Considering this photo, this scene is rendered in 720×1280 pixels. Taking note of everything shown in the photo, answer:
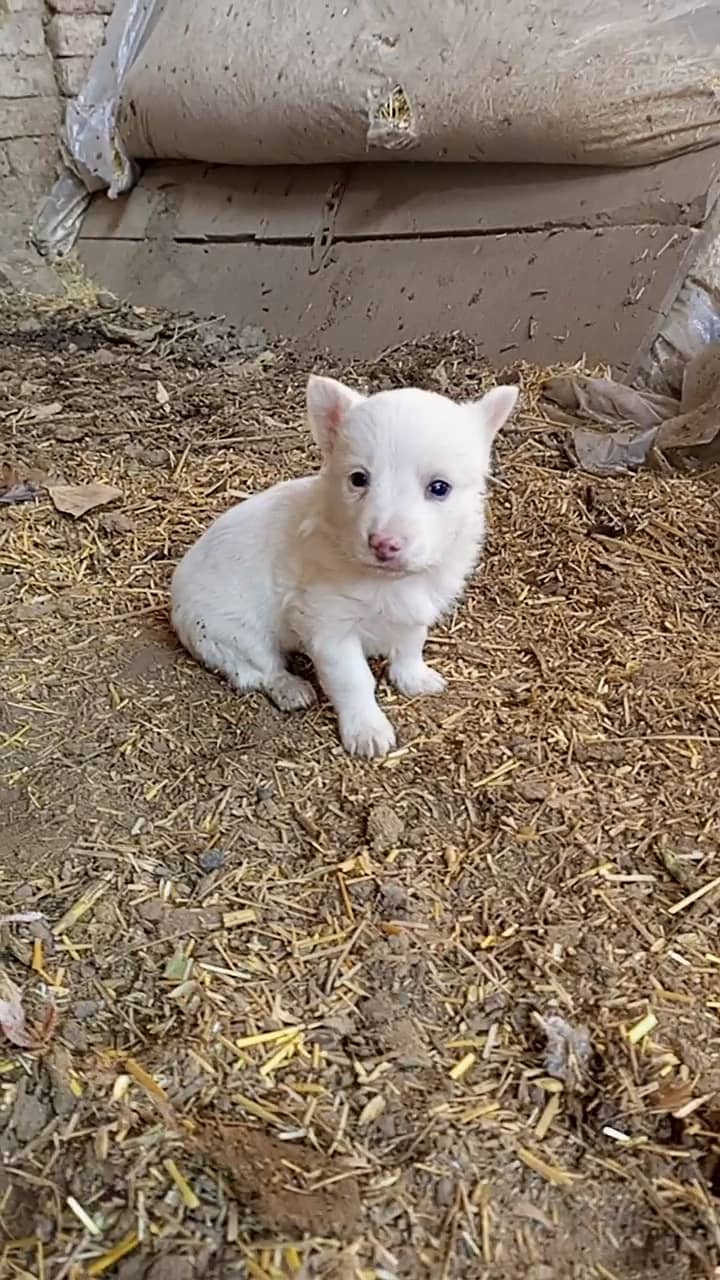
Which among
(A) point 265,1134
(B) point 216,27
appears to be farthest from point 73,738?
(B) point 216,27

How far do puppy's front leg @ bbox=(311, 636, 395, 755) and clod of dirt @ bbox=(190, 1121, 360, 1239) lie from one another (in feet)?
4.12

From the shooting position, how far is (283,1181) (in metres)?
2.00

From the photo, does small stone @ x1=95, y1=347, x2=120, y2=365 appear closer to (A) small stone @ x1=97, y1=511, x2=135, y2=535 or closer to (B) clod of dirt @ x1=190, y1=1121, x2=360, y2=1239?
(A) small stone @ x1=97, y1=511, x2=135, y2=535

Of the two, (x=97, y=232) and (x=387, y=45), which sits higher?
(x=387, y=45)

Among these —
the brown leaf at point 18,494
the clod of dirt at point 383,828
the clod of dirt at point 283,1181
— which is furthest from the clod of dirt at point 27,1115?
the brown leaf at point 18,494

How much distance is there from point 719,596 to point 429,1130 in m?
2.38

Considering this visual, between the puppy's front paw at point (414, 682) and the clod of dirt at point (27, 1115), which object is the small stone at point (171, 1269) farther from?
the puppy's front paw at point (414, 682)

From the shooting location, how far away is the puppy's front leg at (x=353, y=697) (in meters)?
3.21

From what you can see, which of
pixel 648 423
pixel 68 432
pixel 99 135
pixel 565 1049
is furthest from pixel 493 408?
pixel 99 135

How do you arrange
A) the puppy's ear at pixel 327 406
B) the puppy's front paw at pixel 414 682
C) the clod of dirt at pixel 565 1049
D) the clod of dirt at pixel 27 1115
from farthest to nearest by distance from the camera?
1. the puppy's front paw at pixel 414 682
2. the puppy's ear at pixel 327 406
3. the clod of dirt at pixel 565 1049
4. the clod of dirt at pixel 27 1115

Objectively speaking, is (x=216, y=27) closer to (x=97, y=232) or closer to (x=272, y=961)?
(x=97, y=232)

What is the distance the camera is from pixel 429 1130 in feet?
6.93

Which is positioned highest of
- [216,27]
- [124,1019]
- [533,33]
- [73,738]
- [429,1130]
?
[533,33]

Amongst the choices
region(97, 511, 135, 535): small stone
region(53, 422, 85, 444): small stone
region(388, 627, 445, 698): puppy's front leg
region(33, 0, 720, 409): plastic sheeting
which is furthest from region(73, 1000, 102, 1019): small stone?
region(33, 0, 720, 409): plastic sheeting
